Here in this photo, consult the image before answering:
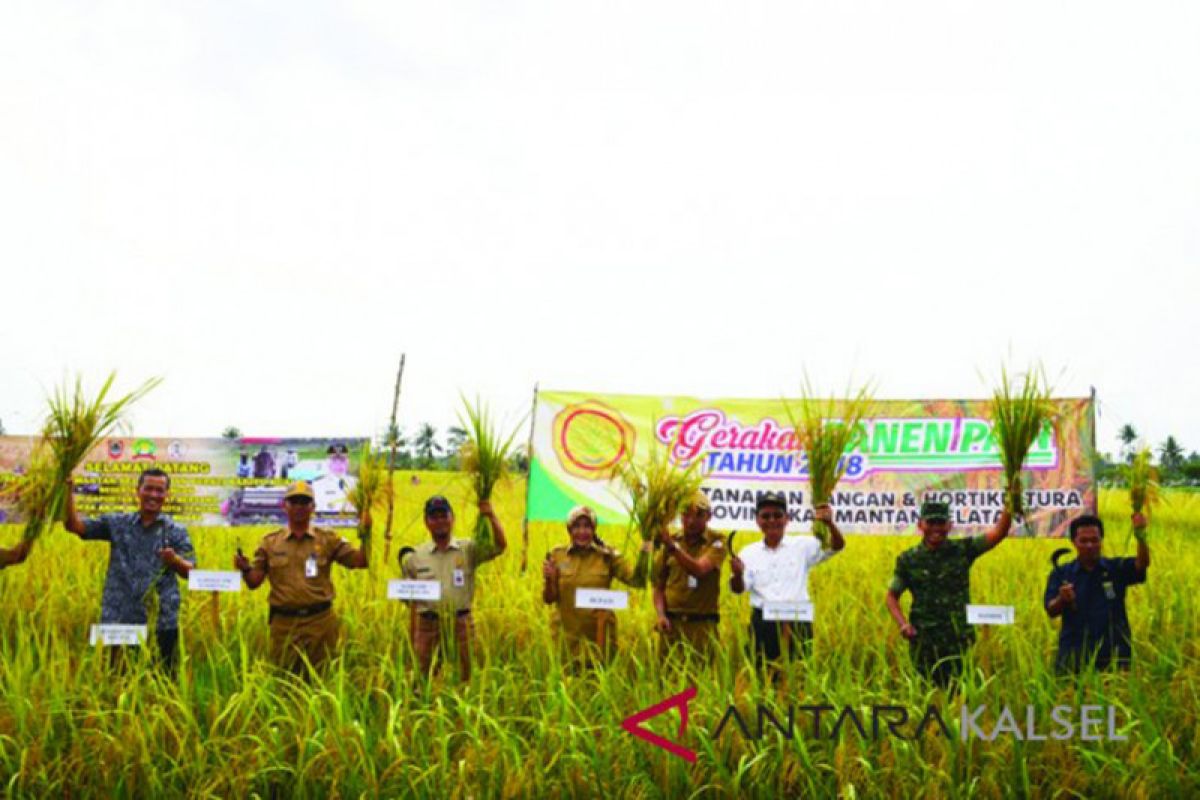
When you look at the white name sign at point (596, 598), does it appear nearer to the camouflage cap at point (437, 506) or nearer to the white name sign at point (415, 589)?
the white name sign at point (415, 589)

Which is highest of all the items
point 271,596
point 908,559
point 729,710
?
point 908,559

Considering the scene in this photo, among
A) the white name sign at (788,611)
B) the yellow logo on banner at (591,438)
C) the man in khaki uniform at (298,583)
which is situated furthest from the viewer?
the yellow logo on banner at (591,438)

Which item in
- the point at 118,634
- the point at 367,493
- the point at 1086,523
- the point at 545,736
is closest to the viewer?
the point at 545,736

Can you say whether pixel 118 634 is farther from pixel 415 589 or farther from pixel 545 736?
pixel 545 736

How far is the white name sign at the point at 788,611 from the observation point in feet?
14.7

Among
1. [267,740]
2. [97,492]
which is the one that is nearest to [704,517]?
[267,740]

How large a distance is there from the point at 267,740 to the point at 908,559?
11.7 feet

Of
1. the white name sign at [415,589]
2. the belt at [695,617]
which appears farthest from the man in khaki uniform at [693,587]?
Answer: the white name sign at [415,589]

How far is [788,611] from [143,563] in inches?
149

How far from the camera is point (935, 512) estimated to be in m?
4.62

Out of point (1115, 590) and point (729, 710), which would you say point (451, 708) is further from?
point (1115, 590)

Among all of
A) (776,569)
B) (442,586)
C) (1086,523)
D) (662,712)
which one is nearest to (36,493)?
(442,586)

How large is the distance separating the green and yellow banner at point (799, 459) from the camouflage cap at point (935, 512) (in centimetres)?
395

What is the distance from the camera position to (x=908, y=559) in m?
4.68
